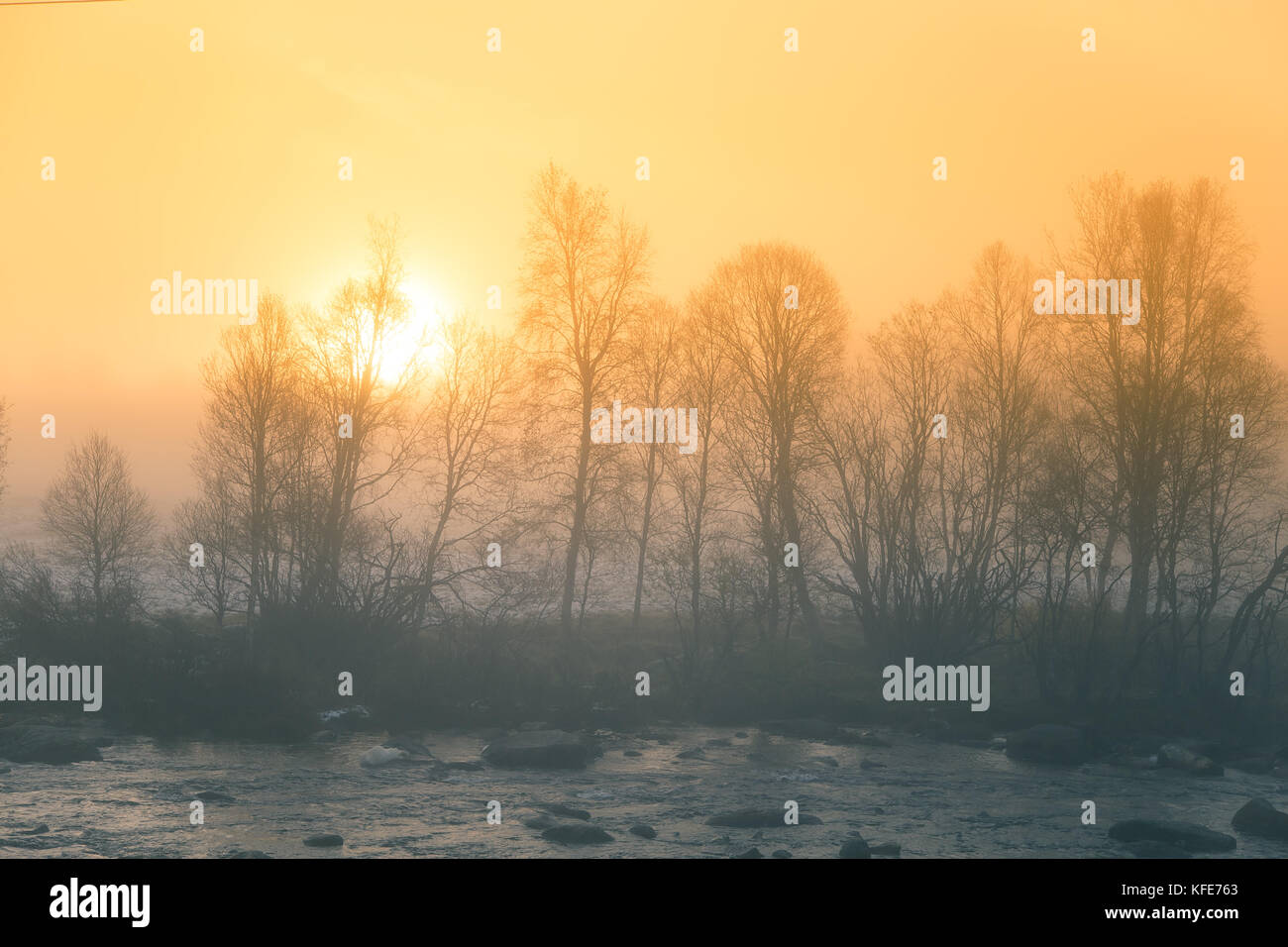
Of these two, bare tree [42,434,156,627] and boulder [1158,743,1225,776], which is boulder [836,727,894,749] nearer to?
boulder [1158,743,1225,776]

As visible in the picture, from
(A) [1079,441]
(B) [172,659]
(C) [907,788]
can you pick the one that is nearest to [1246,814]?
(C) [907,788]

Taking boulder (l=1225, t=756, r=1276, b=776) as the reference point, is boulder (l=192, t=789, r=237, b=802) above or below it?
above

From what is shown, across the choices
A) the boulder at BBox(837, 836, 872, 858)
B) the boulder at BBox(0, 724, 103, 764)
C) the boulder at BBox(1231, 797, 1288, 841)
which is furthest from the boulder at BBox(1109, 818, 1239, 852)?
the boulder at BBox(0, 724, 103, 764)

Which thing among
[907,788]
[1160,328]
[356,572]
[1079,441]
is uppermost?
[1160,328]

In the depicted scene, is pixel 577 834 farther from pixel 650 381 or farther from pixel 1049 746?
pixel 650 381

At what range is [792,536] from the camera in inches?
1198

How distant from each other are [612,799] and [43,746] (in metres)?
11.4

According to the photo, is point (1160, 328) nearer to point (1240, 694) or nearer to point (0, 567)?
point (1240, 694)

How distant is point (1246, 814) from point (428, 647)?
1817 centimetres

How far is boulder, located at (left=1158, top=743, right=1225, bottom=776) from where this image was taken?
874 inches

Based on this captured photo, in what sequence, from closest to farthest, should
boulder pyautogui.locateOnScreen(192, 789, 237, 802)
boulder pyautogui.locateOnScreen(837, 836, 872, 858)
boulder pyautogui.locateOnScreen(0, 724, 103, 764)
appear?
boulder pyautogui.locateOnScreen(837, 836, 872, 858)
boulder pyautogui.locateOnScreen(192, 789, 237, 802)
boulder pyautogui.locateOnScreen(0, 724, 103, 764)

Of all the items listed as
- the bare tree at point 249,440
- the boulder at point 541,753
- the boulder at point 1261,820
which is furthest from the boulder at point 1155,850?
the bare tree at point 249,440

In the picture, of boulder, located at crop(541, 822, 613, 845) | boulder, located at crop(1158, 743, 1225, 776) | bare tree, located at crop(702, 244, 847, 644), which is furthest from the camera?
bare tree, located at crop(702, 244, 847, 644)

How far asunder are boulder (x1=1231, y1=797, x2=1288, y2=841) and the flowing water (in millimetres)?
269
